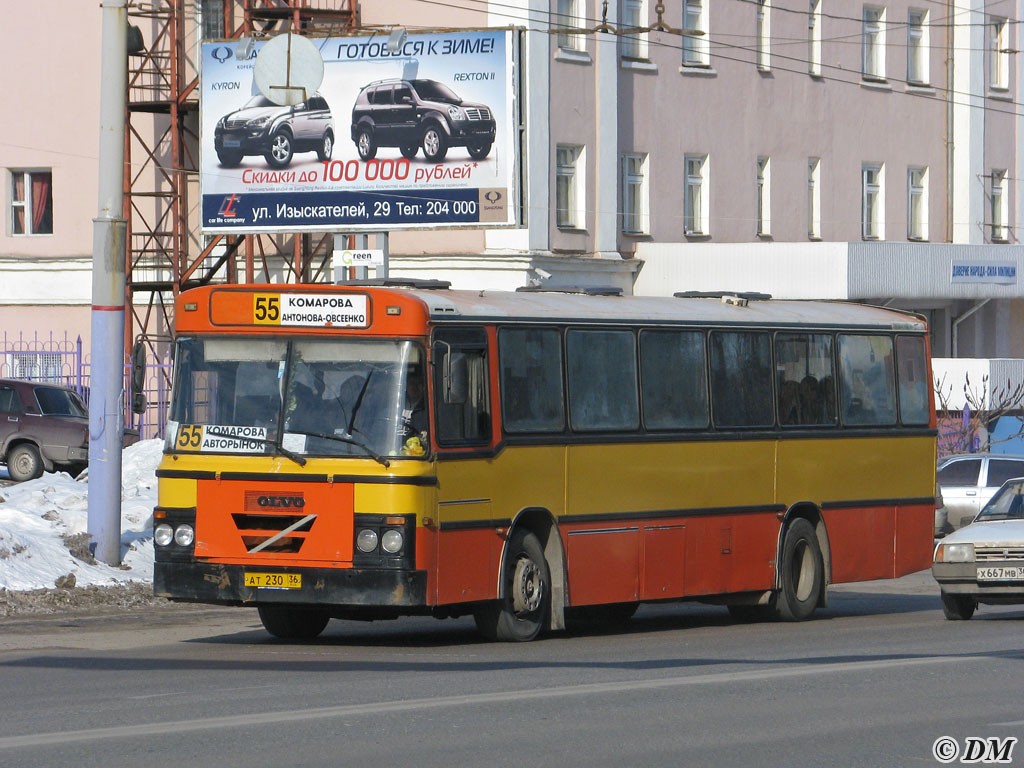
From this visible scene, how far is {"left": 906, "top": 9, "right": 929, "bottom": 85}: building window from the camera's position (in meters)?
49.1

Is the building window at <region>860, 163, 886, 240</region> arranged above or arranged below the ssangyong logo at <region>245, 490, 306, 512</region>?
above

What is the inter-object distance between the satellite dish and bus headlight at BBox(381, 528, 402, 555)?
1299cm

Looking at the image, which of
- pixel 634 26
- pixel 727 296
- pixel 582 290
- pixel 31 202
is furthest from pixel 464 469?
pixel 31 202

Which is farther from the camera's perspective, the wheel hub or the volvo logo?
the wheel hub

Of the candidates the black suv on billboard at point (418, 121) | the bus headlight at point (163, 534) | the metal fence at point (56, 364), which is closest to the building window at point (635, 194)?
the metal fence at point (56, 364)

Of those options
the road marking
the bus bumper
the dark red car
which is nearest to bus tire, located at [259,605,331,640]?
the bus bumper

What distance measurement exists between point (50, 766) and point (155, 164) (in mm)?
34635

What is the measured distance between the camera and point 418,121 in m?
27.5

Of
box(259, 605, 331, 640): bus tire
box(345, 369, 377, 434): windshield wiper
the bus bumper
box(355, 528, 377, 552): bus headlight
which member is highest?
box(345, 369, 377, 434): windshield wiper

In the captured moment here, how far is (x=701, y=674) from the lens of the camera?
507 inches

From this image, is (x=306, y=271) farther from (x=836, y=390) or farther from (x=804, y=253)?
(x=836, y=390)

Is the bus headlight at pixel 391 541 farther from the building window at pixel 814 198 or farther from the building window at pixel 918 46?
the building window at pixel 918 46

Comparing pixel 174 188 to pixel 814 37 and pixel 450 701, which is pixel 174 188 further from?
pixel 450 701

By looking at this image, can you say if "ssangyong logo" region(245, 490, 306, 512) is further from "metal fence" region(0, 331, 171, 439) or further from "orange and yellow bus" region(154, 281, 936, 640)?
"metal fence" region(0, 331, 171, 439)
